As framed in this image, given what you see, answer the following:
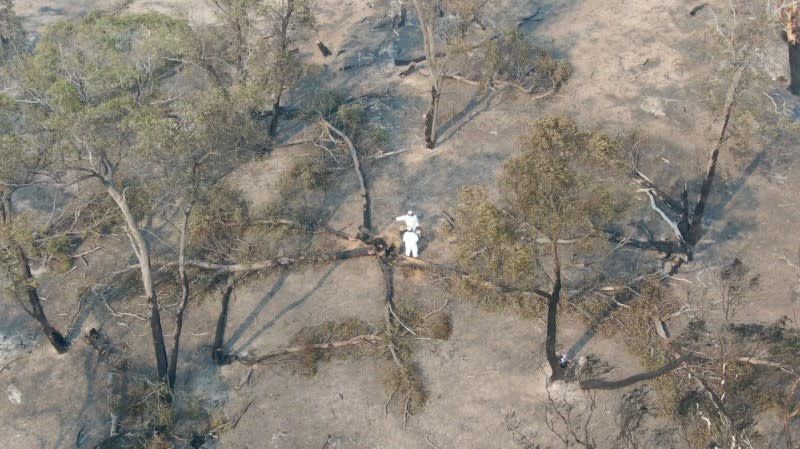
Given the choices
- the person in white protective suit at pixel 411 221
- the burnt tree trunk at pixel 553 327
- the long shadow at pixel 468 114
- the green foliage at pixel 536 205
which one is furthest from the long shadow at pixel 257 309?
the long shadow at pixel 468 114

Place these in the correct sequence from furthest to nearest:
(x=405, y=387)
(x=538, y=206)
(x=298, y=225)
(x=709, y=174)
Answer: (x=298, y=225) < (x=709, y=174) < (x=405, y=387) < (x=538, y=206)

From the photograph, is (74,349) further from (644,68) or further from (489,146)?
(644,68)

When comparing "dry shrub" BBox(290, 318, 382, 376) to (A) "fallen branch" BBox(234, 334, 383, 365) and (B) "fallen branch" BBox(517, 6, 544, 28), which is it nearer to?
(A) "fallen branch" BBox(234, 334, 383, 365)

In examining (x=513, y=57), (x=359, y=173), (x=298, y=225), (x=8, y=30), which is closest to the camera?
(x=298, y=225)

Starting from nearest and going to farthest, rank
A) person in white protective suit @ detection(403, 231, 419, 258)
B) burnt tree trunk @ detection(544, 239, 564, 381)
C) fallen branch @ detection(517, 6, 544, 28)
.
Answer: burnt tree trunk @ detection(544, 239, 564, 381) → person in white protective suit @ detection(403, 231, 419, 258) → fallen branch @ detection(517, 6, 544, 28)

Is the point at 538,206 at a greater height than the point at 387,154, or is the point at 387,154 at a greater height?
the point at 538,206

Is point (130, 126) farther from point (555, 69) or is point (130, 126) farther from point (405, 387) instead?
point (555, 69)

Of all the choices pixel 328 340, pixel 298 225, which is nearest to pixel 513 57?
pixel 298 225

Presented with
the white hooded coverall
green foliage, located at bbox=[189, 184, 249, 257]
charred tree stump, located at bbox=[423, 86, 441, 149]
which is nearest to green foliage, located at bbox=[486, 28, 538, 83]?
charred tree stump, located at bbox=[423, 86, 441, 149]
